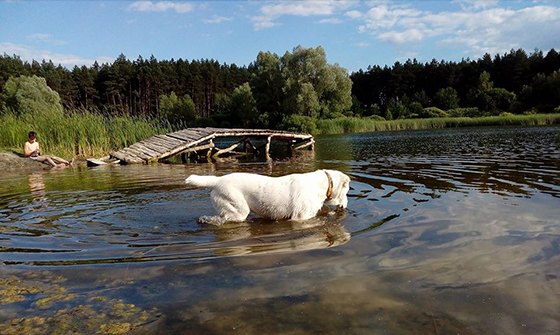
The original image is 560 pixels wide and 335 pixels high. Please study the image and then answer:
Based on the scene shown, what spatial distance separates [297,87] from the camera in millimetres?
60344

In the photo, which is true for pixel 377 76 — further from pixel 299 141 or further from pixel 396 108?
pixel 299 141

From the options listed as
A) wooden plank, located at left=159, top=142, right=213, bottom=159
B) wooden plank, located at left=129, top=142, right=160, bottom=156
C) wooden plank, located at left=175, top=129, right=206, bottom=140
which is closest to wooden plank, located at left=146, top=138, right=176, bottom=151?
wooden plank, located at left=159, top=142, right=213, bottom=159

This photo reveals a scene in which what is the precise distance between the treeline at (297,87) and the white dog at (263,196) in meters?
40.3

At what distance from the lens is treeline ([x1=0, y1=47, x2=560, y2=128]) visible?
61406 millimetres

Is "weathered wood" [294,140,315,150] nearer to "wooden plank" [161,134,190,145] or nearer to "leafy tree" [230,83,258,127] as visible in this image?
"wooden plank" [161,134,190,145]

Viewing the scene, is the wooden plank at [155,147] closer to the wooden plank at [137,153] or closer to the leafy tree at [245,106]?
the wooden plank at [137,153]

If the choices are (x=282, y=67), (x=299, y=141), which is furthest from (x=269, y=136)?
(x=282, y=67)

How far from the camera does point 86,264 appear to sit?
5340 millimetres

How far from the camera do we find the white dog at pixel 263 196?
7.20 meters

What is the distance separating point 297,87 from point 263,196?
54464mm

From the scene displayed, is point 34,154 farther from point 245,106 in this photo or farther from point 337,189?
point 245,106

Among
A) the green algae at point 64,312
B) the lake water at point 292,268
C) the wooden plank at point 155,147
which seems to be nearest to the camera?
the green algae at point 64,312

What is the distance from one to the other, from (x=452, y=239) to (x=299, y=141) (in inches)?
1044

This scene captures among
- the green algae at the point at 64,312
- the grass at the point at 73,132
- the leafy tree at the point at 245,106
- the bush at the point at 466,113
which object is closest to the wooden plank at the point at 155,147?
the grass at the point at 73,132
